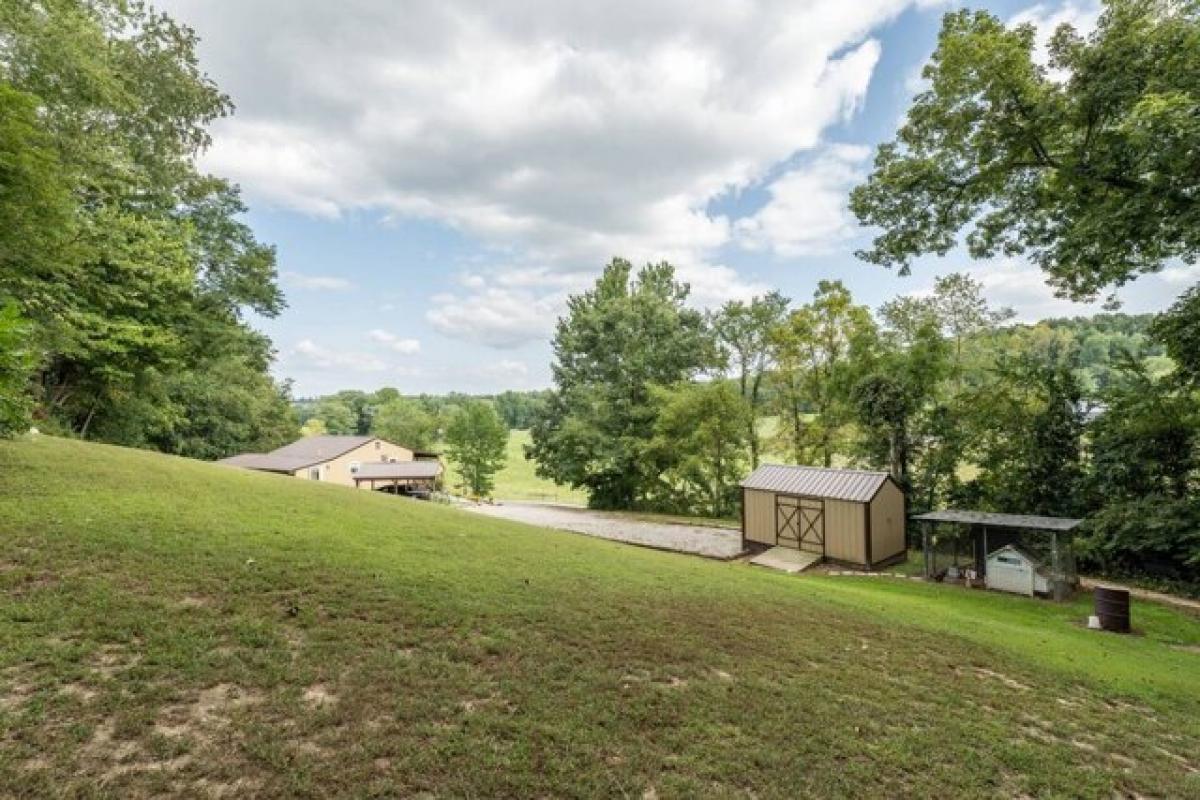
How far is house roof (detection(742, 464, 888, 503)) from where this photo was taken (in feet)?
53.5

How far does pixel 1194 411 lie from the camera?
14.7 meters

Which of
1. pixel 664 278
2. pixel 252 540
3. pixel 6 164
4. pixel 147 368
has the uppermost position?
pixel 664 278

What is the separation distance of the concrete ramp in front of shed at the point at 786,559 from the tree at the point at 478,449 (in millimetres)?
33271

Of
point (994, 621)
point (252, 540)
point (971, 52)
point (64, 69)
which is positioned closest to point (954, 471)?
point (994, 621)

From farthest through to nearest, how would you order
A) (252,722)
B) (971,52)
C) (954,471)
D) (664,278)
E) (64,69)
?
1. (664,278)
2. (954,471)
3. (64,69)
4. (971,52)
5. (252,722)

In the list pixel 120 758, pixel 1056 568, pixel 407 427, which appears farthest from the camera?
pixel 407 427

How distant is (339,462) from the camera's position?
36.5m

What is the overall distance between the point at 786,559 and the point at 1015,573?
5715 mm

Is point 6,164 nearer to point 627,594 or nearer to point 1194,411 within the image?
point 627,594

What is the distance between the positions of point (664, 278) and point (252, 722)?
31.7m

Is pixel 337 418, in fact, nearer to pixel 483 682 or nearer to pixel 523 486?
pixel 523 486

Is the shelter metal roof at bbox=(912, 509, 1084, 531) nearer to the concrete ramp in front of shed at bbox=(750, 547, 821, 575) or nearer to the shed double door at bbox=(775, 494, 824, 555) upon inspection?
the shed double door at bbox=(775, 494, 824, 555)

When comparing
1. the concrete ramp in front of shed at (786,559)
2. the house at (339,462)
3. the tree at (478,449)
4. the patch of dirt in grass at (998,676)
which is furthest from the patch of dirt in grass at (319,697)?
the tree at (478,449)

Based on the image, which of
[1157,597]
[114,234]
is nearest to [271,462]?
[114,234]
